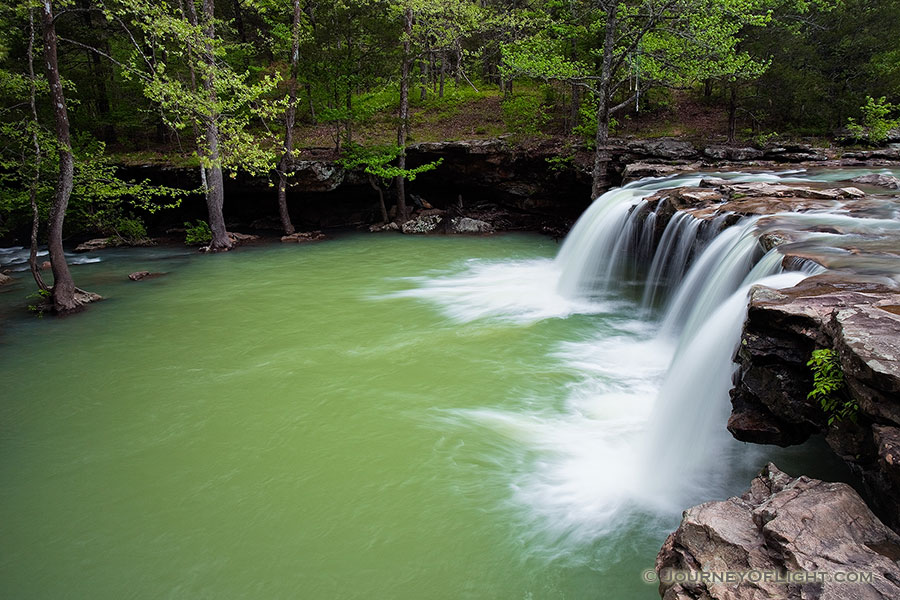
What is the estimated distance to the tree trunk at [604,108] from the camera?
48.5ft

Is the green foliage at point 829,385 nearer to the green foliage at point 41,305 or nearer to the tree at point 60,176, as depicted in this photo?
the tree at point 60,176

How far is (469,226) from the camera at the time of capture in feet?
63.9

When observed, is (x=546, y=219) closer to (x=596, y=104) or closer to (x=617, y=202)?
(x=596, y=104)

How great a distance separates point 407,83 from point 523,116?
517 centimetres

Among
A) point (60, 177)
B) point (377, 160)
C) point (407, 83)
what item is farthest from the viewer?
point (407, 83)

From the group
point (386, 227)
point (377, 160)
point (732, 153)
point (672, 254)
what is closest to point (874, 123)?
point (732, 153)

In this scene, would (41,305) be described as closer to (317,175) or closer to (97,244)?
(97,244)

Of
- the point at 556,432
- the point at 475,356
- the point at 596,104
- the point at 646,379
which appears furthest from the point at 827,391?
the point at 596,104

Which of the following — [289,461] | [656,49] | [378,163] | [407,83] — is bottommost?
[289,461]

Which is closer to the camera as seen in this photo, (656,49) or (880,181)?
(880,181)

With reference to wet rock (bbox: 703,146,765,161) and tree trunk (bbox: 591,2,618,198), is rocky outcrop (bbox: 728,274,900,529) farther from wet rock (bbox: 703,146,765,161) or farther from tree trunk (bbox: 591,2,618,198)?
wet rock (bbox: 703,146,765,161)

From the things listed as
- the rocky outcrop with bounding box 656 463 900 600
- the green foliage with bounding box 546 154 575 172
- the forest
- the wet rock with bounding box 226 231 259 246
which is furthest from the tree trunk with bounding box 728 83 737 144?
the rocky outcrop with bounding box 656 463 900 600

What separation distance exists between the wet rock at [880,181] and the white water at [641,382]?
4.01 meters

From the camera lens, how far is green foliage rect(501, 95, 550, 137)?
2042 centimetres
